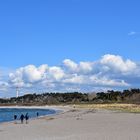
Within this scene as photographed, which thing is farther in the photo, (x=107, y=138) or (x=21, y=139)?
(x=21, y=139)

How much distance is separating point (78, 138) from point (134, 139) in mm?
4553

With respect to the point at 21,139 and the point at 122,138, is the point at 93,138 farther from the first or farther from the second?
the point at 21,139

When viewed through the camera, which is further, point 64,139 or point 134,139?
point 64,139

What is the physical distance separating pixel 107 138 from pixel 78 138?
8.03ft

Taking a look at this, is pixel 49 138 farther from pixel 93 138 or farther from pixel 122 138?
pixel 122 138

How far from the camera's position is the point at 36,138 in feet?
119

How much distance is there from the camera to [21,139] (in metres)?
35.2

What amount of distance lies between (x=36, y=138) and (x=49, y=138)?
1159mm

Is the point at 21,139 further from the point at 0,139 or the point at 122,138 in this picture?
the point at 122,138

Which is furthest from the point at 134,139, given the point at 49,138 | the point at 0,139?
the point at 0,139

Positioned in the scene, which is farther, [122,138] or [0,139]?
[0,139]

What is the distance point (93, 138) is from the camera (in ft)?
111

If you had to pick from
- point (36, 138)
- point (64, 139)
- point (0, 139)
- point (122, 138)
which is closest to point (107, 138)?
point (122, 138)

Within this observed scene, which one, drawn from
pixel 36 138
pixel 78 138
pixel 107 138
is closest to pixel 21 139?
pixel 36 138
